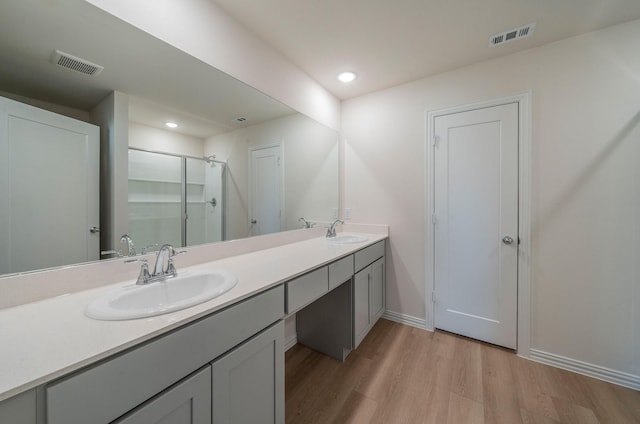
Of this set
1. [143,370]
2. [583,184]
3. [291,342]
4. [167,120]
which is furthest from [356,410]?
[583,184]

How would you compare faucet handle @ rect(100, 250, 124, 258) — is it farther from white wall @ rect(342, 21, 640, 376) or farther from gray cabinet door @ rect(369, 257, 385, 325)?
white wall @ rect(342, 21, 640, 376)

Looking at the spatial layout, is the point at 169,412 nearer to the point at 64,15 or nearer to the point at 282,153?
the point at 64,15

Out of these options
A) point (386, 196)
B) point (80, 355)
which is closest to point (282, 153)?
point (386, 196)

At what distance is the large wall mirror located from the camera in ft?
3.11

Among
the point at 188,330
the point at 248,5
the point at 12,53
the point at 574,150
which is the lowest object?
the point at 188,330

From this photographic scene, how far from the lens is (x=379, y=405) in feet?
4.84

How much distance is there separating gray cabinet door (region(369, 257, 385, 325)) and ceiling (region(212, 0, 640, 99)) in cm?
179

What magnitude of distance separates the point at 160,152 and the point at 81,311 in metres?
0.85

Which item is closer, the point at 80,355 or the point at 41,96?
the point at 80,355

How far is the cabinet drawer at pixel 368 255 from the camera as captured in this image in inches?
76.2

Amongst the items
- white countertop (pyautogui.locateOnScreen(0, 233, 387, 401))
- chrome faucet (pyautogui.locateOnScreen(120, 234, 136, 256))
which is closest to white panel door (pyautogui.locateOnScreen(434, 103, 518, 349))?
white countertop (pyautogui.locateOnScreen(0, 233, 387, 401))

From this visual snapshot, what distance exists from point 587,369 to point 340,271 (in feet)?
6.17

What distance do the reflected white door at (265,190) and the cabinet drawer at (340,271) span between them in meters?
0.64

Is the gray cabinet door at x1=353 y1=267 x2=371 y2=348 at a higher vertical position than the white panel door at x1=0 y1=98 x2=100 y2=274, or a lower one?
lower
